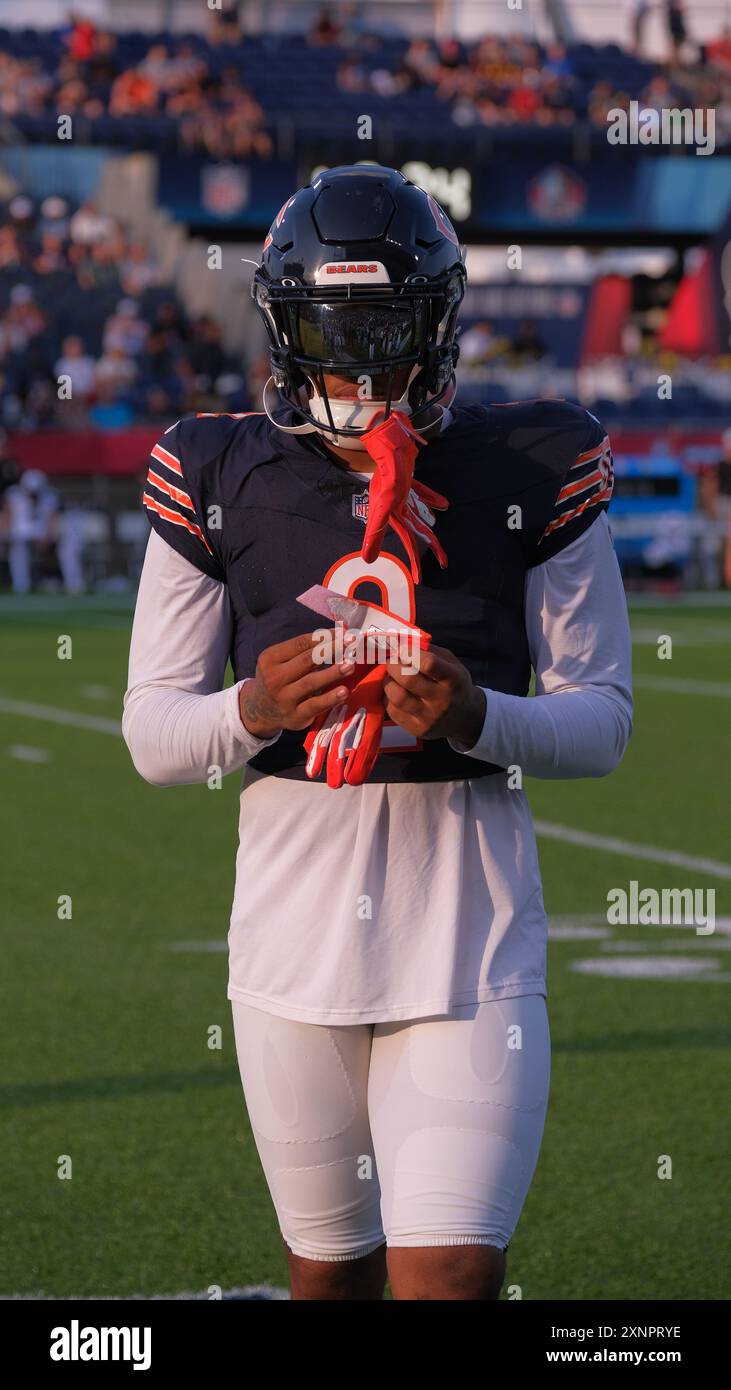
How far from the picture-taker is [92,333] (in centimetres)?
2727

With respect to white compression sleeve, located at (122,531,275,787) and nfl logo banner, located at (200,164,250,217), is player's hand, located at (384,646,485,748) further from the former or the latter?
nfl logo banner, located at (200,164,250,217)

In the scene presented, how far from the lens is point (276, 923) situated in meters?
2.65

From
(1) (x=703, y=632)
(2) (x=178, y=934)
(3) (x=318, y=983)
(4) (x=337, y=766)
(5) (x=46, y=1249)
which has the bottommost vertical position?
(1) (x=703, y=632)

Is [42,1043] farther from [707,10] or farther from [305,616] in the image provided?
[707,10]

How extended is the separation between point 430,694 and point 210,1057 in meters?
3.45

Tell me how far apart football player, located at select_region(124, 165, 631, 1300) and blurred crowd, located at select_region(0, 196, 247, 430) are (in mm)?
21196

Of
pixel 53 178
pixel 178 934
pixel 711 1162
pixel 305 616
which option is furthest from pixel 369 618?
pixel 53 178

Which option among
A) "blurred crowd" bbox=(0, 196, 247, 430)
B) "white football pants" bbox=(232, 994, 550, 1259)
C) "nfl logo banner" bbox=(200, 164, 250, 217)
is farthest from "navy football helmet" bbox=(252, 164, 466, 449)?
"nfl logo banner" bbox=(200, 164, 250, 217)

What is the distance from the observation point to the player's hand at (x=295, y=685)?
2375 millimetres

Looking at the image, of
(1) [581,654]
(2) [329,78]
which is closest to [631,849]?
(1) [581,654]

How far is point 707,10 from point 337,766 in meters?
43.2

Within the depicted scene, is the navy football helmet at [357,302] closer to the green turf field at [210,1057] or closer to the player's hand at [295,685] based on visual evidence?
the player's hand at [295,685]

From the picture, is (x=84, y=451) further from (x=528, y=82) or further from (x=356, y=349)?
(x=356, y=349)

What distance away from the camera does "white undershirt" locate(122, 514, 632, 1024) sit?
2570 millimetres
